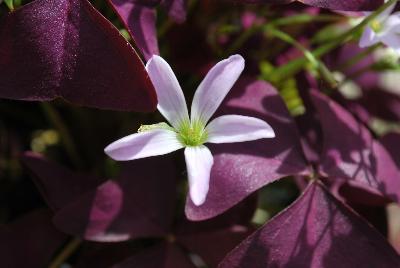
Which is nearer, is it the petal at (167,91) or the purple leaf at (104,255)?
the petal at (167,91)

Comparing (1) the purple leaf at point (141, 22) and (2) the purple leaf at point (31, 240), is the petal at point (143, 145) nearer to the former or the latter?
(1) the purple leaf at point (141, 22)

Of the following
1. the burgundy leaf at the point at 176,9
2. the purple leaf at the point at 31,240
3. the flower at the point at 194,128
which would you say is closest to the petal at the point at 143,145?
the flower at the point at 194,128

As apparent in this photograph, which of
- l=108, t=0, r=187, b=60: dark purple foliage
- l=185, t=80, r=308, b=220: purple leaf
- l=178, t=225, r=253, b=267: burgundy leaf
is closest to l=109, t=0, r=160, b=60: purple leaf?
l=108, t=0, r=187, b=60: dark purple foliage

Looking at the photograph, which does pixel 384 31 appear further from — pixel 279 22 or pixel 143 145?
pixel 143 145

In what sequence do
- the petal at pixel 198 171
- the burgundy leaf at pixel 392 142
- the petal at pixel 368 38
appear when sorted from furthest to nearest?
the burgundy leaf at pixel 392 142
the petal at pixel 368 38
the petal at pixel 198 171

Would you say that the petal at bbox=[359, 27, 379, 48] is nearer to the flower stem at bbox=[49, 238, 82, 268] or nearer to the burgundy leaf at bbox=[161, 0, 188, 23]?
the burgundy leaf at bbox=[161, 0, 188, 23]

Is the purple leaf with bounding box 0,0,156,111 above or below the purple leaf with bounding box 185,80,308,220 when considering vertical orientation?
above

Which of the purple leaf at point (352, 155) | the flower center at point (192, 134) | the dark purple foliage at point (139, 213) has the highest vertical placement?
the flower center at point (192, 134)

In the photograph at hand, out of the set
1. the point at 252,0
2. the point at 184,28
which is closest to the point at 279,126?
the point at 252,0
